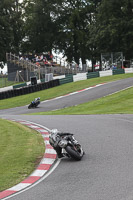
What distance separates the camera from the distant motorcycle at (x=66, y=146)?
28.9 feet

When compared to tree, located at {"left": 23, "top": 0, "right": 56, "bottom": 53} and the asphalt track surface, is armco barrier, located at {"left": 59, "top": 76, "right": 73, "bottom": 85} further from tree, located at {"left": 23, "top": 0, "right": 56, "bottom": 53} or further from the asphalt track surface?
tree, located at {"left": 23, "top": 0, "right": 56, "bottom": 53}

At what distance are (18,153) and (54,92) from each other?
24838 millimetres

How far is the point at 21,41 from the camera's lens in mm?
74688

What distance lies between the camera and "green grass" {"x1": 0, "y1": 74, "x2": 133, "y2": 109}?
3133 centimetres

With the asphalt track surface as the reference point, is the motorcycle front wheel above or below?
above

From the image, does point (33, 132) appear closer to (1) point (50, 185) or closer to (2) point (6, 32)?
(1) point (50, 185)

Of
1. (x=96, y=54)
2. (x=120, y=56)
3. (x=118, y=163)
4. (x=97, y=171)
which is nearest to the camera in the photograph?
(x=97, y=171)

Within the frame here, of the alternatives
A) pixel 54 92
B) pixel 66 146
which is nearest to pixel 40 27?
pixel 54 92

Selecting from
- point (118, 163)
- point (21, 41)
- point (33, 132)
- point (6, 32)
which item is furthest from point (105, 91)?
point (21, 41)

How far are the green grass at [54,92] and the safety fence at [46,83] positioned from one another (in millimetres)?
837

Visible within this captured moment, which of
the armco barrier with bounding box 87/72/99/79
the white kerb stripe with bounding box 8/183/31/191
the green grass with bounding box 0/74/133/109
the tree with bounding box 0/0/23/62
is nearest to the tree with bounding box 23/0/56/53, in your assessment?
the tree with bounding box 0/0/23/62

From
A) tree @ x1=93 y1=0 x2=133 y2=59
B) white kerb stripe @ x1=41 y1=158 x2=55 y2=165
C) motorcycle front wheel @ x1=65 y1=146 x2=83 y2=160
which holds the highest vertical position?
tree @ x1=93 y1=0 x2=133 y2=59

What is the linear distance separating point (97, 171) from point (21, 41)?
6870 cm

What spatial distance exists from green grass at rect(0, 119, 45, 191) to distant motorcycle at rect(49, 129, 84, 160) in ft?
1.90
